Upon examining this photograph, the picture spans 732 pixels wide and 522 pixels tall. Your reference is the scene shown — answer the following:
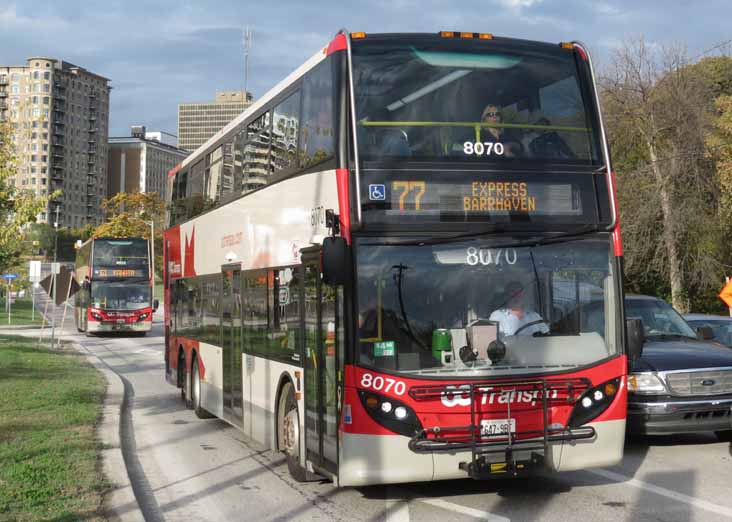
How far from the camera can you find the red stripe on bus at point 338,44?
29.2ft

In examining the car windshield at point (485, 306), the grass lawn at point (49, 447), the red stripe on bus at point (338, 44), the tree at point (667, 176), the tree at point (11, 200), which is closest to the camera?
the grass lawn at point (49, 447)

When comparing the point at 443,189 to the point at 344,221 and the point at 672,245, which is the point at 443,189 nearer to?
the point at 344,221

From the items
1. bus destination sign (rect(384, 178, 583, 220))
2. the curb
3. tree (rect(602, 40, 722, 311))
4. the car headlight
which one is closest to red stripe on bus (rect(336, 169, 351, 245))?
bus destination sign (rect(384, 178, 583, 220))

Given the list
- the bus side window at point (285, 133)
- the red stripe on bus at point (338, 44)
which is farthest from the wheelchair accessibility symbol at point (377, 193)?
the bus side window at point (285, 133)

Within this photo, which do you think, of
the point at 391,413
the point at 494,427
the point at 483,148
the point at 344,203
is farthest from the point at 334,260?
the point at 494,427

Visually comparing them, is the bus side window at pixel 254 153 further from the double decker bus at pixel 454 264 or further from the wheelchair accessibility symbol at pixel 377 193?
the wheelchair accessibility symbol at pixel 377 193

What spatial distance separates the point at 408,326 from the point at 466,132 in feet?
5.98

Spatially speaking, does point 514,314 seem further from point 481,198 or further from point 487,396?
point 481,198

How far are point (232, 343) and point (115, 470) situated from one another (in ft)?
10.9

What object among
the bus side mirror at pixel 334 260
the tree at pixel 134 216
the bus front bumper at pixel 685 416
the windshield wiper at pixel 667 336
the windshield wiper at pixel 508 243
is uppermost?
the tree at pixel 134 216

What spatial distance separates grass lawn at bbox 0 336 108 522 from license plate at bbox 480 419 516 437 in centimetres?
320

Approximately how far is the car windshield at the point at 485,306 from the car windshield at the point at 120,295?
37810mm

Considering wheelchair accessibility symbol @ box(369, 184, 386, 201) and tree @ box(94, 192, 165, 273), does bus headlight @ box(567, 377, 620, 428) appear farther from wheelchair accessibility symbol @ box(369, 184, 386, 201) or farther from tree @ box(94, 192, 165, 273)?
tree @ box(94, 192, 165, 273)

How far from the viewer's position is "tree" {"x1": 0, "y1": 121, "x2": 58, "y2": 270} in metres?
21.0
